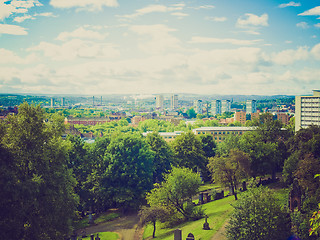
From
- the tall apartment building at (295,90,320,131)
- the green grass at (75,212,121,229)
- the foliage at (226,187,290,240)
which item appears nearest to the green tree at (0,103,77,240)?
the green grass at (75,212,121,229)

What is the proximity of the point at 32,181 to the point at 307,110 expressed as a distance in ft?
333

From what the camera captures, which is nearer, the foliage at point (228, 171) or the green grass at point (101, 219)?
the green grass at point (101, 219)

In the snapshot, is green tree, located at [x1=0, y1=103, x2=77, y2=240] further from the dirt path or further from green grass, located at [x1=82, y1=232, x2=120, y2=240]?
the dirt path

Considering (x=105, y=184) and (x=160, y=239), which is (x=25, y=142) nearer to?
(x=160, y=239)

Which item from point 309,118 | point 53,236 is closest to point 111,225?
point 53,236

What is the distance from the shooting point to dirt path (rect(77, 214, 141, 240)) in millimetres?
36062

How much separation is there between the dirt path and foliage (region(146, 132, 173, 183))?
12403 mm

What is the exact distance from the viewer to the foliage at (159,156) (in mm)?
Result: 53906

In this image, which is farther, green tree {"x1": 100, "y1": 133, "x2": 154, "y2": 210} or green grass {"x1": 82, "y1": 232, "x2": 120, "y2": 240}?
green tree {"x1": 100, "y1": 133, "x2": 154, "y2": 210}

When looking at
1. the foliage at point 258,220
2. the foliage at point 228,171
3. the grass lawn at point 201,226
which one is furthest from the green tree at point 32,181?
the foliage at point 228,171

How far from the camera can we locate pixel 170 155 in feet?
187

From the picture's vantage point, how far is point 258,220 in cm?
2297

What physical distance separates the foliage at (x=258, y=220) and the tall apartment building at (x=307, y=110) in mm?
86558

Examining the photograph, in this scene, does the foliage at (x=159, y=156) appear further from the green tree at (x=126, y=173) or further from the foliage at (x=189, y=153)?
the green tree at (x=126, y=173)
